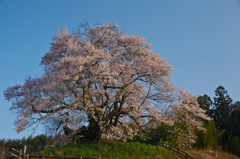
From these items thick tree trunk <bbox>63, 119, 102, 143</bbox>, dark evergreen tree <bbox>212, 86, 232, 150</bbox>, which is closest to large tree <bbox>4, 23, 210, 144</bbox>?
thick tree trunk <bbox>63, 119, 102, 143</bbox>

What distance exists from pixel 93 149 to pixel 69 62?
7116 mm

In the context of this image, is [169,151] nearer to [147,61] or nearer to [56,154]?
[147,61]

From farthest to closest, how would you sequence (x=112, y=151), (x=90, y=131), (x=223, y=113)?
(x=223, y=113) → (x=90, y=131) → (x=112, y=151)

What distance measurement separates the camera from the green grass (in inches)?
623

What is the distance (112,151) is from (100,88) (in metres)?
5.28

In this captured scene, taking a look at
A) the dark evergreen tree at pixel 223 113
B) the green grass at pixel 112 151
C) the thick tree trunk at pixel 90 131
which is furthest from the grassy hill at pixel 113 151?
the dark evergreen tree at pixel 223 113

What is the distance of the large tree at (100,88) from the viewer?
51.9ft

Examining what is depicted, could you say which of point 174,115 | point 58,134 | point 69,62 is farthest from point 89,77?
point 174,115

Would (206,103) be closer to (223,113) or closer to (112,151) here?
(223,113)

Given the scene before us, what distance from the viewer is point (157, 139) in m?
29.2

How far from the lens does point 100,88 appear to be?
747 inches

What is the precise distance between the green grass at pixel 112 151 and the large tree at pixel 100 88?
939 millimetres

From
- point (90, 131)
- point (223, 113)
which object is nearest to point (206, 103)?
point (223, 113)

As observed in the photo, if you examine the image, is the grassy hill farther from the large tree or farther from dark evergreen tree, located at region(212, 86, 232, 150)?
dark evergreen tree, located at region(212, 86, 232, 150)
